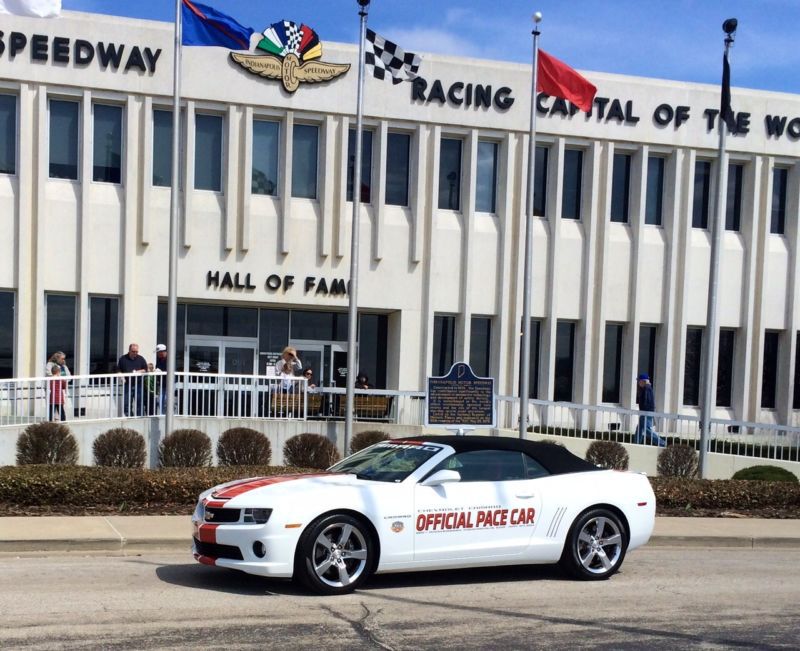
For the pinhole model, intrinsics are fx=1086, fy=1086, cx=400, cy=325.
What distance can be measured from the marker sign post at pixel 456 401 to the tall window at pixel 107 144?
11.1 metres

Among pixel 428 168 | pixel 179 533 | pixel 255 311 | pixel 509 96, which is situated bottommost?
pixel 179 533

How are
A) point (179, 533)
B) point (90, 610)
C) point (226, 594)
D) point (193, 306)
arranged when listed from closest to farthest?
point (90, 610)
point (226, 594)
point (179, 533)
point (193, 306)

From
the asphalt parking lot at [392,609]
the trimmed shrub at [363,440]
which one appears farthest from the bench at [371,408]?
the asphalt parking lot at [392,609]

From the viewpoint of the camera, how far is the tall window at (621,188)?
30.4 meters

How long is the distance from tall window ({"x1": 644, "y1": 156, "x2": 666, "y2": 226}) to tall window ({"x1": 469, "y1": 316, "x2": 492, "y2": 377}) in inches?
220

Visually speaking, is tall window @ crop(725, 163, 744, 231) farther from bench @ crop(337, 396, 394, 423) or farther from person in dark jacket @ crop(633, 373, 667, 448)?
bench @ crop(337, 396, 394, 423)

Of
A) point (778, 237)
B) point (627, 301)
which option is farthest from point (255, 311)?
point (778, 237)

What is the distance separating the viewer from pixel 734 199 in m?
31.5

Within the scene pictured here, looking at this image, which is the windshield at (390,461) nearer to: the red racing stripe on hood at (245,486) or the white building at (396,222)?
the red racing stripe on hood at (245,486)

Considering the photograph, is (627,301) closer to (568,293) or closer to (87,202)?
(568,293)

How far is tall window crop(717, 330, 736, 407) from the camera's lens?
31188mm

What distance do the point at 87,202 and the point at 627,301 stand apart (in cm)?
1463

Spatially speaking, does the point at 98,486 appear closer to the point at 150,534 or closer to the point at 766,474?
the point at 150,534

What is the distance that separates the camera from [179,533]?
488 inches
